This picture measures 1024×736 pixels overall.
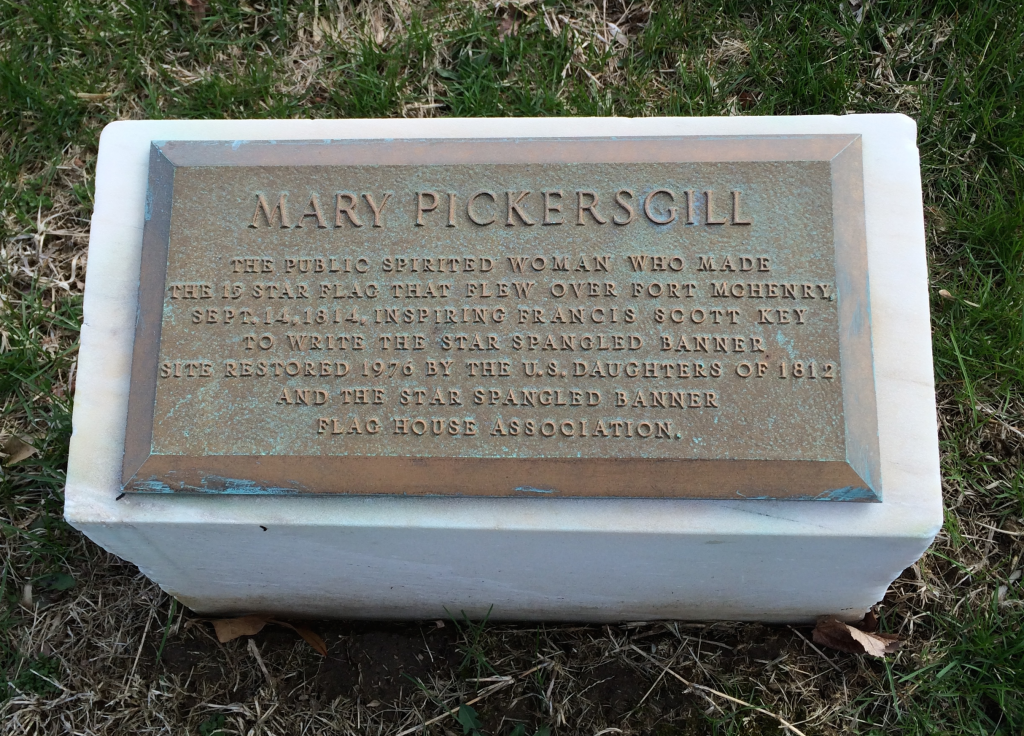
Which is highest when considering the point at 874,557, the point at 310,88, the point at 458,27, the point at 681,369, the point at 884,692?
the point at 458,27

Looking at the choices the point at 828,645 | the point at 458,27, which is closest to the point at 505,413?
the point at 828,645

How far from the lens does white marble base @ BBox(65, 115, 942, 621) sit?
6.55 feet

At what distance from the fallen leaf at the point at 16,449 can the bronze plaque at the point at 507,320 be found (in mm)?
1106

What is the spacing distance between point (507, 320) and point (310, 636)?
1325mm

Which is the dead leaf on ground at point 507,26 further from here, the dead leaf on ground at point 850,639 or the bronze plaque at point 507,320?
the dead leaf on ground at point 850,639

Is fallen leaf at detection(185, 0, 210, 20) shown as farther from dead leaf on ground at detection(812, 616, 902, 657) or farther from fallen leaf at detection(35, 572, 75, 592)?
dead leaf on ground at detection(812, 616, 902, 657)

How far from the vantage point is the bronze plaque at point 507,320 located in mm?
1973

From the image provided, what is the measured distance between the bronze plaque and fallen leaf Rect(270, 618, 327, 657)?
815 millimetres

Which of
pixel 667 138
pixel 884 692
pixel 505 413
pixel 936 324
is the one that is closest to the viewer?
pixel 505 413

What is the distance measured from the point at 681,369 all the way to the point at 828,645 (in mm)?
1167

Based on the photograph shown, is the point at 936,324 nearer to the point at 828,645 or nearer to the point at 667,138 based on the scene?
the point at 828,645

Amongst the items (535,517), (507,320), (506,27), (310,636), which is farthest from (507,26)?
(310,636)

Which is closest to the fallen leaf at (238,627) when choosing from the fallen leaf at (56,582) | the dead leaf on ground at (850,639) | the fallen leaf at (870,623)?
the fallen leaf at (56,582)

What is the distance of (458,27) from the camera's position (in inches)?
129
